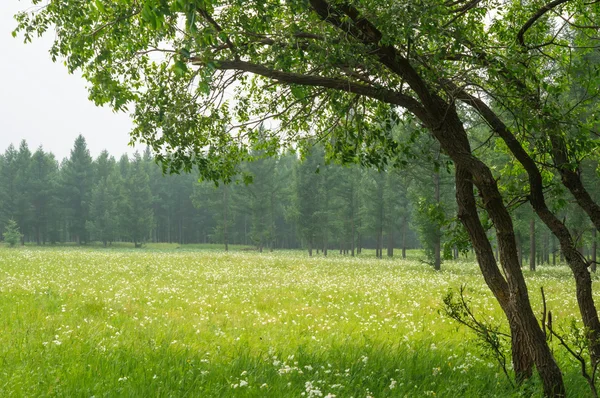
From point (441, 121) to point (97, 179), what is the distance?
8846cm

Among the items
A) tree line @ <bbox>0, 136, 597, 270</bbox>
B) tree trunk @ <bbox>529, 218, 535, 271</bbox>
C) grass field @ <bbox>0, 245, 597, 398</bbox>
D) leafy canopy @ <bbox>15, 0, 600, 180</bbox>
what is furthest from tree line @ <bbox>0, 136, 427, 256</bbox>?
leafy canopy @ <bbox>15, 0, 600, 180</bbox>

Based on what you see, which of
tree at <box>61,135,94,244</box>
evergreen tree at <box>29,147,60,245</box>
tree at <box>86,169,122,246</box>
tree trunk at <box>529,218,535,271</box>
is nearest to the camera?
tree trunk at <box>529,218,535,271</box>

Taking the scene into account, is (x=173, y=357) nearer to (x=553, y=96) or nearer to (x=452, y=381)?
(x=452, y=381)

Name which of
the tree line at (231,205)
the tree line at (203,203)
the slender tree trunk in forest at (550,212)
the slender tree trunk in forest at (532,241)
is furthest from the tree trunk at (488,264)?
the tree line at (203,203)

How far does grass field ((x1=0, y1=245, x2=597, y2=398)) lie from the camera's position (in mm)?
5621

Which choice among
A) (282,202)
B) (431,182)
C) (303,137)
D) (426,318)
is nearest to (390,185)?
(431,182)

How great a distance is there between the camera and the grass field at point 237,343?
5621 mm

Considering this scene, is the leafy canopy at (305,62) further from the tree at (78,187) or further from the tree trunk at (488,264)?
the tree at (78,187)

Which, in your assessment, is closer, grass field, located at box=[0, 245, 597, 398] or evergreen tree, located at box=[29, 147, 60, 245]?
grass field, located at box=[0, 245, 597, 398]

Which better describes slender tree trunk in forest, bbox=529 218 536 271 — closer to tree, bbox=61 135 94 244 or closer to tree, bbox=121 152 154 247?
tree, bbox=121 152 154 247

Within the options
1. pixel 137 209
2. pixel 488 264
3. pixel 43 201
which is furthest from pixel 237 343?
pixel 43 201

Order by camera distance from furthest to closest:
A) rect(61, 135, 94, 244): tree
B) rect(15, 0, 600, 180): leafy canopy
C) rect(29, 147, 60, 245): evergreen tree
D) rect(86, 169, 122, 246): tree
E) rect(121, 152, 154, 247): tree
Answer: rect(61, 135, 94, 244): tree → rect(29, 147, 60, 245): evergreen tree → rect(86, 169, 122, 246): tree → rect(121, 152, 154, 247): tree → rect(15, 0, 600, 180): leafy canopy

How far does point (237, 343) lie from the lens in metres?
8.27

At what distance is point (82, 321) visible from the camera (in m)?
9.81
